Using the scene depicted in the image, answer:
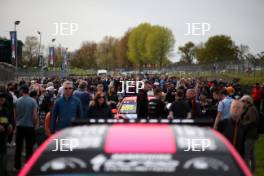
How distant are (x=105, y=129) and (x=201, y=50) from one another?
474 feet

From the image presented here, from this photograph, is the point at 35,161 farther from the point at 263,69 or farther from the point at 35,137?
the point at 263,69

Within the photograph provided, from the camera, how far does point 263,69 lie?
36.8 meters

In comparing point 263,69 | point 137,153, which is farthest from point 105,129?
point 263,69

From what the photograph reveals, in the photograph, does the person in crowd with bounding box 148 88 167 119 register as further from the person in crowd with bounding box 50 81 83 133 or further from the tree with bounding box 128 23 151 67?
the tree with bounding box 128 23 151 67

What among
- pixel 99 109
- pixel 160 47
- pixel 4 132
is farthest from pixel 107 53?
pixel 4 132

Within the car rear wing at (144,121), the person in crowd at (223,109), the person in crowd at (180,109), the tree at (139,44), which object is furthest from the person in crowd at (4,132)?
the tree at (139,44)

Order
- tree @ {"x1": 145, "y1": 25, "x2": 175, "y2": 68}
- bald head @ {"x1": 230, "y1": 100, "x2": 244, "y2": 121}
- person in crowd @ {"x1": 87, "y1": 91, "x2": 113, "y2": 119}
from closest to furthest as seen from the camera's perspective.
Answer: bald head @ {"x1": 230, "y1": 100, "x2": 244, "y2": 121} < person in crowd @ {"x1": 87, "y1": 91, "x2": 113, "y2": 119} < tree @ {"x1": 145, "y1": 25, "x2": 175, "y2": 68}

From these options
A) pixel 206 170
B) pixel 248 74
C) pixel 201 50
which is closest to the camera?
pixel 206 170

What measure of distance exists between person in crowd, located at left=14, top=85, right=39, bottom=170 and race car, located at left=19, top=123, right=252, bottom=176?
7.44 metres

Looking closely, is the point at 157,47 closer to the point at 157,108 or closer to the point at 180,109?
the point at 157,108

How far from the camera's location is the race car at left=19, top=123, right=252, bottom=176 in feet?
12.9

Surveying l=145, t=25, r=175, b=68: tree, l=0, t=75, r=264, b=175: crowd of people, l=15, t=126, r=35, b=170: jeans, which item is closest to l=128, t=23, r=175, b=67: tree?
l=145, t=25, r=175, b=68: tree

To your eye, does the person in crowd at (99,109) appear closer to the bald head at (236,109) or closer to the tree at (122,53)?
the bald head at (236,109)

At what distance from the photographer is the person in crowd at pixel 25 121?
11820 mm
